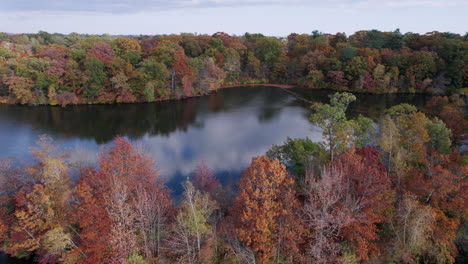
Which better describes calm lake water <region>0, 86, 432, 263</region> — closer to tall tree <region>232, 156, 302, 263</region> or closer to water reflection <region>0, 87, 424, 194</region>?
water reflection <region>0, 87, 424, 194</region>

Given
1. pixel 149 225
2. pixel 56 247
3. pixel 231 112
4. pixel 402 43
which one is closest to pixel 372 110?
pixel 231 112

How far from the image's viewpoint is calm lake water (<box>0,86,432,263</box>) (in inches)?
810

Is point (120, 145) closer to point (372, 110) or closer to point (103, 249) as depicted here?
point (103, 249)

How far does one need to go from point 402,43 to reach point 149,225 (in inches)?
1917

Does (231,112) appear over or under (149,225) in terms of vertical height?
over

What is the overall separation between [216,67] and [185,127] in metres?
18.2

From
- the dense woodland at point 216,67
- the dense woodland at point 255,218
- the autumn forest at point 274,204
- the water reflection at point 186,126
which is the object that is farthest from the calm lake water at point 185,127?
the dense woodland at point 255,218

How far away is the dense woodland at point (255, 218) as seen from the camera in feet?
33.9

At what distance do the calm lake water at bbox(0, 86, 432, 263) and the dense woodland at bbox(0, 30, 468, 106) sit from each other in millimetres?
2139

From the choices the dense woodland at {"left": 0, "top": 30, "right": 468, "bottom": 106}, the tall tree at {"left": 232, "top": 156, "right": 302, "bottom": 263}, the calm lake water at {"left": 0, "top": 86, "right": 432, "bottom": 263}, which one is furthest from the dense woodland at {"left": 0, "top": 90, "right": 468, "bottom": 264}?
the dense woodland at {"left": 0, "top": 30, "right": 468, "bottom": 106}

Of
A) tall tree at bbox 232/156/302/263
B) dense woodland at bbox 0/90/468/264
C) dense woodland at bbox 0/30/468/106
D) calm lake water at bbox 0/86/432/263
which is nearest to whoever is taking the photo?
tall tree at bbox 232/156/302/263

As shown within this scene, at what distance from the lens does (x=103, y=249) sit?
11102 mm

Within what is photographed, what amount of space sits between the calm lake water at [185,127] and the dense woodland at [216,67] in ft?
7.02

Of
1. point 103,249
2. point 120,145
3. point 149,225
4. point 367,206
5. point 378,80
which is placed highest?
point 378,80
